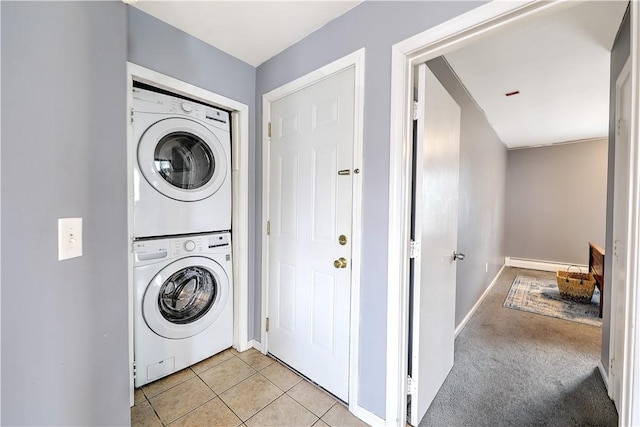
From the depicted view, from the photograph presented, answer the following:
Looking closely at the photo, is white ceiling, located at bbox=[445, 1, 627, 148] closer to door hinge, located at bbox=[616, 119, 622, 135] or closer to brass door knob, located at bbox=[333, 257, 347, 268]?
door hinge, located at bbox=[616, 119, 622, 135]

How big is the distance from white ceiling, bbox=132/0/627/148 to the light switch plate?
0.84 m

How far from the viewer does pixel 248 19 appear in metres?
1.56

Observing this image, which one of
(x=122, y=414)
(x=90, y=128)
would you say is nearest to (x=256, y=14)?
(x=90, y=128)

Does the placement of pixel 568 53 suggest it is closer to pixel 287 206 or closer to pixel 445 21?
pixel 445 21

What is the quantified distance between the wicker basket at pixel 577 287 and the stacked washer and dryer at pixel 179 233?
4.02 metres

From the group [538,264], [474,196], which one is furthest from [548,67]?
[538,264]

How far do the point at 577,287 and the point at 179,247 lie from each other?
444cm

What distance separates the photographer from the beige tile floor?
1446mm

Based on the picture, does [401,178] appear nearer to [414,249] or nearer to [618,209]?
[414,249]

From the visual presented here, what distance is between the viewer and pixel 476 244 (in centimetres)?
295

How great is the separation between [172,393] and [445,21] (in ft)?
8.42

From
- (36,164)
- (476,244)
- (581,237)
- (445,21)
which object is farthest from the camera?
(581,237)

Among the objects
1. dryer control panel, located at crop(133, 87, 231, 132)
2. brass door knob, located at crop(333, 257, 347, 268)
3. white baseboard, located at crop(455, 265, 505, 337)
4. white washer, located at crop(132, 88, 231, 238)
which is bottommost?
white baseboard, located at crop(455, 265, 505, 337)

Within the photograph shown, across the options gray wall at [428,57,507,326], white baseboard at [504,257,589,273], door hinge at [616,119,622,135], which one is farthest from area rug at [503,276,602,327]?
door hinge at [616,119,622,135]
